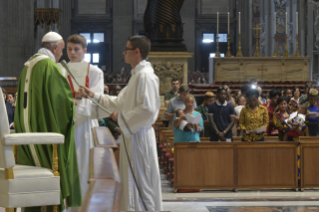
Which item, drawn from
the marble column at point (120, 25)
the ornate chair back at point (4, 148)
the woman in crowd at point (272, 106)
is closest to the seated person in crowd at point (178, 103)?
the woman in crowd at point (272, 106)

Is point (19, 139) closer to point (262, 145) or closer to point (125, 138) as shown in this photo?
point (125, 138)

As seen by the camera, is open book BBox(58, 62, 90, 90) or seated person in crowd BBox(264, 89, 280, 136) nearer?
open book BBox(58, 62, 90, 90)

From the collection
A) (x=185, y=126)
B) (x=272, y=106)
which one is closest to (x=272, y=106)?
(x=272, y=106)

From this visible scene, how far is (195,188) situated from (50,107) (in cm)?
395

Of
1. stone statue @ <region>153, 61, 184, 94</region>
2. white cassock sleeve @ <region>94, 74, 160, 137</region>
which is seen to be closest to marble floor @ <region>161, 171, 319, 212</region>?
white cassock sleeve @ <region>94, 74, 160, 137</region>

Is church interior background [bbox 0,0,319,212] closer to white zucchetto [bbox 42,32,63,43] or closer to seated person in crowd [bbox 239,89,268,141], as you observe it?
seated person in crowd [bbox 239,89,268,141]

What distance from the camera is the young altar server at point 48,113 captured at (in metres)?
4.98

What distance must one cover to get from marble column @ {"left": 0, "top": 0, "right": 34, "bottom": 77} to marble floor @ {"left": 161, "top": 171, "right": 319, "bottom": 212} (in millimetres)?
9181

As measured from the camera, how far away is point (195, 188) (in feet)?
27.7

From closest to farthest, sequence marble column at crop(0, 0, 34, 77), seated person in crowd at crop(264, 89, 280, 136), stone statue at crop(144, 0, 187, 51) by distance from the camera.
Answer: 1. seated person in crowd at crop(264, 89, 280, 136)
2. stone statue at crop(144, 0, 187, 51)
3. marble column at crop(0, 0, 34, 77)

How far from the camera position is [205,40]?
3916cm

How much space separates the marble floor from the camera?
7.00m

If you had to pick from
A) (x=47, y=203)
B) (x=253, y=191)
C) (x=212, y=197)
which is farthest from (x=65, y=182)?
(x=253, y=191)

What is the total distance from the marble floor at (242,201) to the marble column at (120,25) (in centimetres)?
3011
